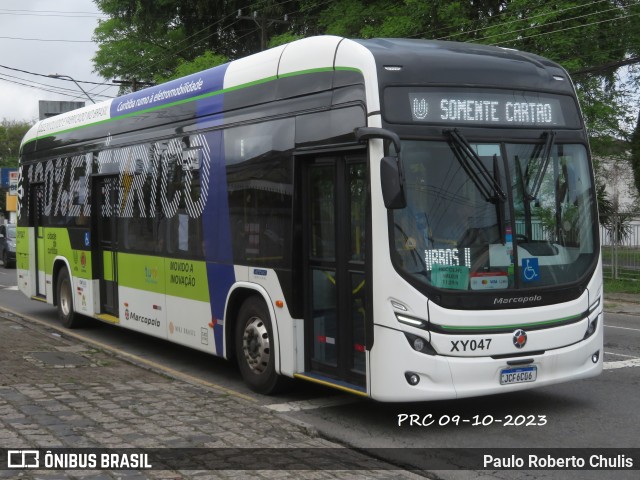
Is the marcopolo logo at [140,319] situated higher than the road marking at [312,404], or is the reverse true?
the marcopolo logo at [140,319]

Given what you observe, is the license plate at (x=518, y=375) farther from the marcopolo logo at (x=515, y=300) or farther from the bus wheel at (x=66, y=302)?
the bus wheel at (x=66, y=302)

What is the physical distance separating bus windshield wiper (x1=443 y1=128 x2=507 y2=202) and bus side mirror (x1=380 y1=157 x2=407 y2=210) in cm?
68

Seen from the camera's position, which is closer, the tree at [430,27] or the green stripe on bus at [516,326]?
the green stripe on bus at [516,326]

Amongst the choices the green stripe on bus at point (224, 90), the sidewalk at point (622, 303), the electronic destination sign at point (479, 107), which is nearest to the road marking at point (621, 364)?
the electronic destination sign at point (479, 107)

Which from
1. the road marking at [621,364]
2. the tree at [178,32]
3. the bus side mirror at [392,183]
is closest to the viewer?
the bus side mirror at [392,183]

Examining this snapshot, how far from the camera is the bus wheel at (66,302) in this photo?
14594 mm

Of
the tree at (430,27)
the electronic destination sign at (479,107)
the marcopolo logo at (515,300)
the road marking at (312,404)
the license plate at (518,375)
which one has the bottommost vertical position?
the road marking at (312,404)

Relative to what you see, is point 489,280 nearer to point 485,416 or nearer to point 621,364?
point 485,416

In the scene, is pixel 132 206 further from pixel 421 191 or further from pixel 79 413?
pixel 421 191

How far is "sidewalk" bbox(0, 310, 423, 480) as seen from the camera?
633 cm

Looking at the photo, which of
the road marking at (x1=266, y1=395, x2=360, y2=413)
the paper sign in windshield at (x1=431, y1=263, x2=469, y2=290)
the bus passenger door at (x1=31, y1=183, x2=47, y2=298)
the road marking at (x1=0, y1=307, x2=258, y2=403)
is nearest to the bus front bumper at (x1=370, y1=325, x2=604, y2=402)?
the paper sign in windshield at (x1=431, y1=263, x2=469, y2=290)

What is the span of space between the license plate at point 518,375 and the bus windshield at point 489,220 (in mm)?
699

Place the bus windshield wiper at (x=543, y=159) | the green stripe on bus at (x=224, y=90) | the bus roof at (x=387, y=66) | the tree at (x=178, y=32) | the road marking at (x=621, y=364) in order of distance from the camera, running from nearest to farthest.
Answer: the bus roof at (x=387, y=66)
the bus windshield wiper at (x=543, y=159)
the green stripe on bus at (x=224, y=90)
the road marking at (x=621, y=364)
the tree at (x=178, y=32)

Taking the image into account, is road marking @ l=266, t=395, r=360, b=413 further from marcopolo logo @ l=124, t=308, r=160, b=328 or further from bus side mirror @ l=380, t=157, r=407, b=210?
marcopolo logo @ l=124, t=308, r=160, b=328
